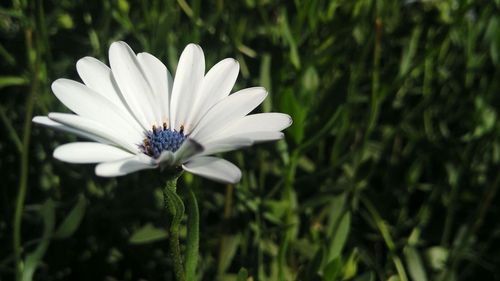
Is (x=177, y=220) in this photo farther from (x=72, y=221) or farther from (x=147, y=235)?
(x=147, y=235)

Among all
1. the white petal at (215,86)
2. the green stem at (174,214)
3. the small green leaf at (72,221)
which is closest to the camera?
the green stem at (174,214)

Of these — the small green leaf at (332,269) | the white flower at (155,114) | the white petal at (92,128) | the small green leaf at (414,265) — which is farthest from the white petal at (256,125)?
the small green leaf at (414,265)

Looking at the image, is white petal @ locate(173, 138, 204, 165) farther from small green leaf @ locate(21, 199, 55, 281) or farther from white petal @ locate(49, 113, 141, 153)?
small green leaf @ locate(21, 199, 55, 281)

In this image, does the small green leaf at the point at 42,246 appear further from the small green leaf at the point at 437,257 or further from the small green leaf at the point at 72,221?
the small green leaf at the point at 437,257

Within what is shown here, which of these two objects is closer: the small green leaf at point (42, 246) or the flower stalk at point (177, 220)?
the flower stalk at point (177, 220)

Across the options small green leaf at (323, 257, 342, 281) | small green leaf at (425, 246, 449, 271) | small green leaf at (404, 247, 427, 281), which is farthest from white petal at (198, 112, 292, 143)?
small green leaf at (425, 246, 449, 271)

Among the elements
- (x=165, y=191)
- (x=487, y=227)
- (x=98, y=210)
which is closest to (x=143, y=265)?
(x=98, y=210)

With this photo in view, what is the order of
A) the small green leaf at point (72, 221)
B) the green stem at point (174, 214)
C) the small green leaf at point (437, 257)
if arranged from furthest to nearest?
the small green leaf at point (437, 257), the small green leaf at point (72, 221), the green stem at point (174, 214)

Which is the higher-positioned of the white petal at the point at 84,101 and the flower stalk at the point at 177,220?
the white petal at the point at 84,101
